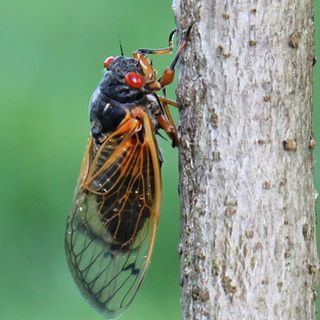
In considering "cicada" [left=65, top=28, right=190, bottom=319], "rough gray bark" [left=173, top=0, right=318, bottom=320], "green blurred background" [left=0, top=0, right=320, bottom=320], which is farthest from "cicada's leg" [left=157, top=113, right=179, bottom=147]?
"green blurred background" [left=0, top=0, right=320, bottom=320]

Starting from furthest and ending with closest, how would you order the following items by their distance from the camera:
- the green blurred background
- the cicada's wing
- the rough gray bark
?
1. the green blurred background
2. the cicada's wing
3. the rough gray bark

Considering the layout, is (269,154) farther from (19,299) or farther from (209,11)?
(19,299)

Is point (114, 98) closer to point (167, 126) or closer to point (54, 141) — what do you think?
point (167, 126)

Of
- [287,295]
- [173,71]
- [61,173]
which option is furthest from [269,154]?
[61,173]

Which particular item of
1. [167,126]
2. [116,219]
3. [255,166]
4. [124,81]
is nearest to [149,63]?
[124,81]

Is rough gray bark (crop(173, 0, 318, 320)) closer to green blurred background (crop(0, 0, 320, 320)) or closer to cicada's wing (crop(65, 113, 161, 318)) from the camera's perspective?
cicada's wing (crop(65, 113, 161, 318))

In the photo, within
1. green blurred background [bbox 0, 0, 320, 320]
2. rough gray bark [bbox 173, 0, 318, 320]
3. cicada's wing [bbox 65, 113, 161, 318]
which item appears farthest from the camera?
green blurred background [bbox 0, 0, 320, 320]

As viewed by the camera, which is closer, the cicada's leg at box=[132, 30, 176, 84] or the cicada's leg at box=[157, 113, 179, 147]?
the cicada's leg at box=[157, 113, 179, 147]
